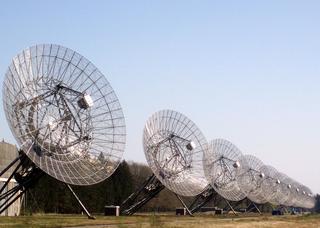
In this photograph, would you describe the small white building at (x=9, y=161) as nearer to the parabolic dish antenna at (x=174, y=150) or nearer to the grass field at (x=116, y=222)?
the grass field at (x=116, y=222)

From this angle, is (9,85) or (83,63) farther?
(83,63)

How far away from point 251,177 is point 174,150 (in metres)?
65.0

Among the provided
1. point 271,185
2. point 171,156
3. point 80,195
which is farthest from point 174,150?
point 271,185

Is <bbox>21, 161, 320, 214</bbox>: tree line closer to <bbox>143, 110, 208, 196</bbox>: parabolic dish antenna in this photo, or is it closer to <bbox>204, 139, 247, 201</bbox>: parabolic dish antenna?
<bbox>204, 139, 247, 201</bbox>: parabolic dish antenna

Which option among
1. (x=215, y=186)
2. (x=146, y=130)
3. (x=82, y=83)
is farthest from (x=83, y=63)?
(x=215, y=186)

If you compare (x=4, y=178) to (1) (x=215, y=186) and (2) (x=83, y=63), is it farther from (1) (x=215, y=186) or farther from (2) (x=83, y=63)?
(1) (x=215, y=186)

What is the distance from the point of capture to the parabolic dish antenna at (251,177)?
13946 cm

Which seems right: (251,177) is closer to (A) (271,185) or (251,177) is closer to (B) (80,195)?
(A) (271,185)

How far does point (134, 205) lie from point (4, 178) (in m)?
24.8

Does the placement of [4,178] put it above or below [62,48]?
below

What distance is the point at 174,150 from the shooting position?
93.8m

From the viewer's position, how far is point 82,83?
→ 209ft

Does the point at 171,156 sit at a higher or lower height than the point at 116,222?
higher

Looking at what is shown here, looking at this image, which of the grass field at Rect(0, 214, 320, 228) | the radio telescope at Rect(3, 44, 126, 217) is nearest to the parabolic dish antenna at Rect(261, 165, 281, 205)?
the grass field at Rect(0, 214, 320, 228)
